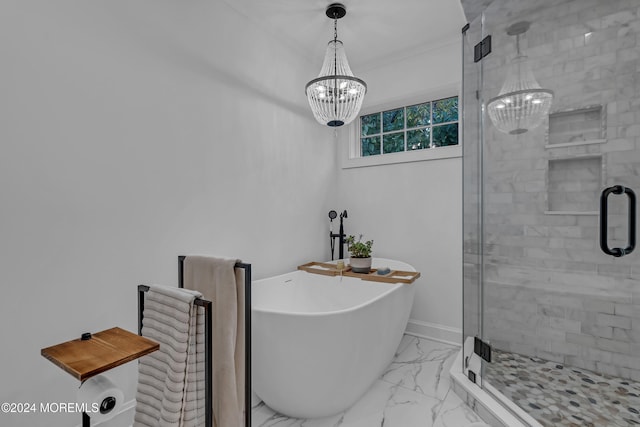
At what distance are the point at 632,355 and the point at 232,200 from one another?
2.62 metres

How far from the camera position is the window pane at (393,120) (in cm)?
317

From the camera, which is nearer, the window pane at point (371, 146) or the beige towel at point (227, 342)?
the beige towel at point (227, 342)

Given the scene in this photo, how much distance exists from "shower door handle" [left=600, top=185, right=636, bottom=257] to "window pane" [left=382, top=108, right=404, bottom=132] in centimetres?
181

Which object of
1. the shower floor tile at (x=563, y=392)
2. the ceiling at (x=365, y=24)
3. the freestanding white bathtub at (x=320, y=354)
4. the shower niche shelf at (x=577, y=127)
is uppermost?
the ceiling at (x=365, y=24)

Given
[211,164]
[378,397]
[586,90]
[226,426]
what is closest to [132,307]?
[226,426]

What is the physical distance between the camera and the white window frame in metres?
2.75

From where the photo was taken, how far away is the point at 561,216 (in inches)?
73.0

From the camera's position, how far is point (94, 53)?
4.95 ft

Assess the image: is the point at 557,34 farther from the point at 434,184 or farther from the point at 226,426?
the point at 226,426

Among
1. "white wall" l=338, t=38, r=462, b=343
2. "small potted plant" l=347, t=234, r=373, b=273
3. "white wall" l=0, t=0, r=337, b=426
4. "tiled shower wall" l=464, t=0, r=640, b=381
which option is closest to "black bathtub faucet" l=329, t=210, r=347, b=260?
"white wall" l=338, t=38, r=462, b=343

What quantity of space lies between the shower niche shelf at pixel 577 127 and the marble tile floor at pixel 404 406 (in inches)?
65.5

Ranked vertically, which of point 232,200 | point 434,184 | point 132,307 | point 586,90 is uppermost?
point 586,90

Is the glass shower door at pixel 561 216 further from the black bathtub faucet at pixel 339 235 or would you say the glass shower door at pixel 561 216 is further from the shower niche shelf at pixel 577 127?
the black bathtub faucet at pixel 339 235

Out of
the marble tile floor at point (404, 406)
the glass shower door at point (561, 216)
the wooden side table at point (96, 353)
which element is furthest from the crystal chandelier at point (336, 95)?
the marble tile floor at point (404, 406)
